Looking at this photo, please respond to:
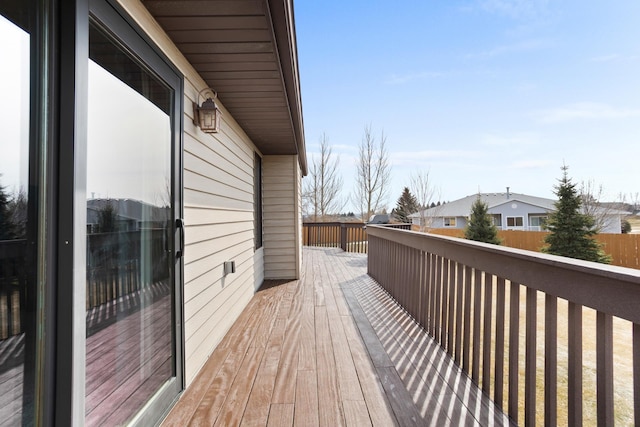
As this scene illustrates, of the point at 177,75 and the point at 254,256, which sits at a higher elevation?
the point at 177,75

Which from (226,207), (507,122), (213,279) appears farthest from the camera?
(507,122)

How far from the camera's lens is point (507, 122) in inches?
960

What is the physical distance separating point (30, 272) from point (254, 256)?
365 centimetres

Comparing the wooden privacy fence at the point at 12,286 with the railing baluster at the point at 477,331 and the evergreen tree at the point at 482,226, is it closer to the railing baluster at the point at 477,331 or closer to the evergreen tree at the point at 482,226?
the railing baluster at the point at 477,331

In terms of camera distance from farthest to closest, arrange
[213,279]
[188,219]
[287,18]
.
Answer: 1. [213,279]
2. [188,219]
3. [287,18]

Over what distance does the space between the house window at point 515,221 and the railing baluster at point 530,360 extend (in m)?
26.6

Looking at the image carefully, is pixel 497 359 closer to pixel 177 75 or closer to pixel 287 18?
pixel 287 18

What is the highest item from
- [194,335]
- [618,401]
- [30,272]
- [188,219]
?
[188,219]

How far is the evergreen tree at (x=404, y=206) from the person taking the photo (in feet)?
76.1

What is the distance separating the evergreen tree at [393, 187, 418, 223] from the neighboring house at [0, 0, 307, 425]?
67.7 feet

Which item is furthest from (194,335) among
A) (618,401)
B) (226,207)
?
(618,401)

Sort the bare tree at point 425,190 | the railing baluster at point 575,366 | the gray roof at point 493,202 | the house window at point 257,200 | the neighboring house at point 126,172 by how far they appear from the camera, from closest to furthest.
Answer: the neighboring house at point 126,172
the railing baluster at point 575,366
the house window at point 257,200
the bare tree at point 425,190
the gray roof at point 493,202

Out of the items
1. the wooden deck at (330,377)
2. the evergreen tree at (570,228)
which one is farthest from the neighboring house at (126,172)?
the evergreen tree at (570,228)

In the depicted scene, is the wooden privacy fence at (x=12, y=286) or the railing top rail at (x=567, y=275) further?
the railing top rail at (x=567, y=275)
